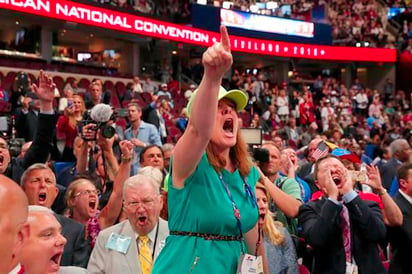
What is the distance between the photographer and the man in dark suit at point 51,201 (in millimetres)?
3509

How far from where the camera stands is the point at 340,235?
3.73 meters

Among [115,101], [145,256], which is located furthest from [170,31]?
[145,256]

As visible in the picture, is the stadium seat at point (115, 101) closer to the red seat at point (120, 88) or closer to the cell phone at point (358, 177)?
the red seat at point (120, 88)

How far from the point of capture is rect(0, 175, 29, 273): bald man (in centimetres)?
143

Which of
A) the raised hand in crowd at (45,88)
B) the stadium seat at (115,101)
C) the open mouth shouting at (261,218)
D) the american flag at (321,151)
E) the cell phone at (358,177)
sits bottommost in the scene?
the open mouth shouting at (261,218)

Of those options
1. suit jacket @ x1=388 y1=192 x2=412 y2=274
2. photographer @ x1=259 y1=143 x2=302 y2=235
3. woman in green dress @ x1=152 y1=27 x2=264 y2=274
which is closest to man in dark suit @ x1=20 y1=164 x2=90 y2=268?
photographer @ x1=259 y1=143 x2=302 y2=235

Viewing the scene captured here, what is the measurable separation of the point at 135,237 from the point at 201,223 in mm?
1247

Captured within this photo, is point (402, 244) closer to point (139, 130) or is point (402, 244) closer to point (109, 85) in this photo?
point (139, 130)

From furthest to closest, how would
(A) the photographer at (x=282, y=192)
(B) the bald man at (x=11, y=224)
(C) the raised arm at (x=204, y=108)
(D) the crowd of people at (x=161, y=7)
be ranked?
1. (D) the crowd of people at (x=161, y=7)
2. (A) the photographer at (x=282, y=192)
3. (C) the raised arm at (x=204, y=108)
4. (B) the bald man at (x=11, y=224)

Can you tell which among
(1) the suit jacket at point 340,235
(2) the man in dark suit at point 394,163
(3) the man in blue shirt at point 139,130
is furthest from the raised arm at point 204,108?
(2) the man in dark suit at point 394,163

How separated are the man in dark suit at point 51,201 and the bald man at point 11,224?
6.59 ft

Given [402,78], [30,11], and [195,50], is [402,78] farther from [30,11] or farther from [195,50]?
[30,11]

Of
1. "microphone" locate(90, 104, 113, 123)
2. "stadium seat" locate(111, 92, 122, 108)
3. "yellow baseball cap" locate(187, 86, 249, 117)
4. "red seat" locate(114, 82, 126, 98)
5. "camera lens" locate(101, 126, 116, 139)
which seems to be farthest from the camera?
"red seat" locate(114, 82, 126, 98)

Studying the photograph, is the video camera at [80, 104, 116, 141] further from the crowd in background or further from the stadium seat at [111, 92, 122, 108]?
the stadium seat at [111, 92, 122, 108]
